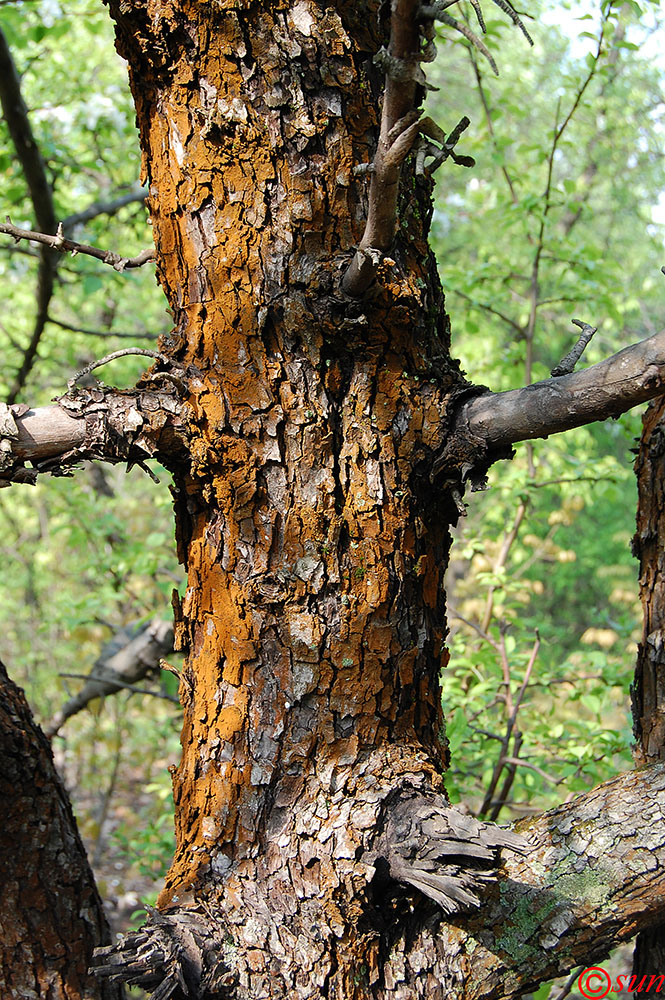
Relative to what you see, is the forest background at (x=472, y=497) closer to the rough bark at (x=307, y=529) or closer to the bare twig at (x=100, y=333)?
the bare twig at (x=100, y=333)

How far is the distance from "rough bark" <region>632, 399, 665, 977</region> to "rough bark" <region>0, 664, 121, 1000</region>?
118 centimetres

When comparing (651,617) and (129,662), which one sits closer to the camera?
(651,617)

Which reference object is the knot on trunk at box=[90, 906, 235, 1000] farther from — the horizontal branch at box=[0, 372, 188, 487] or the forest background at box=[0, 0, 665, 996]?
the forest background at box=[0, 0, 665, 996]

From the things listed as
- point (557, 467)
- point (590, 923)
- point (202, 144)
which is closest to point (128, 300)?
point (557, 467)

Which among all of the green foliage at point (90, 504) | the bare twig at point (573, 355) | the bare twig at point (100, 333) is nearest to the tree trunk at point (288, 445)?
the bare twig at point (573, 355)

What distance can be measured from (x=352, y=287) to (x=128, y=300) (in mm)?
6960

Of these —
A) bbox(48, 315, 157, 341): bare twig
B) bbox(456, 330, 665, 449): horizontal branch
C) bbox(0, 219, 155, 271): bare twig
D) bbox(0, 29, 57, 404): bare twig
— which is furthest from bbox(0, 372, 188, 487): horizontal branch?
bbox(0, 29, 57, 404): bare twig

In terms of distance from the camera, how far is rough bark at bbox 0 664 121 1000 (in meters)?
1.62

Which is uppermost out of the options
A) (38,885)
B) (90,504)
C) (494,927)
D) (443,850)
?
(90,504)

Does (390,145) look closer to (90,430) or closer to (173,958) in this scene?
(90,430)

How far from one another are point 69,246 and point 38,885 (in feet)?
4.28

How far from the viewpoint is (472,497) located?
31.7ft

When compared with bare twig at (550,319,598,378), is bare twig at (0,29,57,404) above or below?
above

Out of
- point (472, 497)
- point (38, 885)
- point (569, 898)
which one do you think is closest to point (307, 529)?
point (569, 898)
